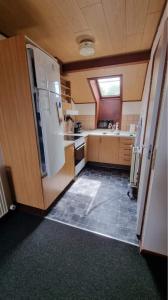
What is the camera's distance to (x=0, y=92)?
60.6 inches

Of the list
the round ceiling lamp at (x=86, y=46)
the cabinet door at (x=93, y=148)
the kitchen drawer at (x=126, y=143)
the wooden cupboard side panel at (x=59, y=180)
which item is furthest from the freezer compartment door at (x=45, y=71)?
the kitchen drawer at (x=126, y=143)

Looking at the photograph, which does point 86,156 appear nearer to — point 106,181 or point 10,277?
point 106,181

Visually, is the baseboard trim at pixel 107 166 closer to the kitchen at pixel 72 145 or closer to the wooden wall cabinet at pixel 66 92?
the kitchen at pixel 72 145

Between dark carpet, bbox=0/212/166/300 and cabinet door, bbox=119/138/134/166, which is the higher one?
cabinet door, bbox=119/138/134/166

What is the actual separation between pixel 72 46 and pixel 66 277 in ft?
8.83

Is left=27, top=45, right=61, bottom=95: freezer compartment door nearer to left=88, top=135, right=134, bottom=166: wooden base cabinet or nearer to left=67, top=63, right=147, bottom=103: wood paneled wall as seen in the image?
left=67, top=63, right=147, bottom=103: wood paneled wall

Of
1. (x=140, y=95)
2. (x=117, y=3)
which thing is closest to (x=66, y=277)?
(x=117, y=3)

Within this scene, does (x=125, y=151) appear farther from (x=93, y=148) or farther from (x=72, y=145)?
(x=72, y=145)

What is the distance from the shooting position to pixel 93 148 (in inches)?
138

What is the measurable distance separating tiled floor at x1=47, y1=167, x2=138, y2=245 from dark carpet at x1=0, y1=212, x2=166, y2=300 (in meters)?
0.14

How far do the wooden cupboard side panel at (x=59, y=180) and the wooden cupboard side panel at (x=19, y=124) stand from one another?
0.10 metres

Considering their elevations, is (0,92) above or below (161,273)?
above

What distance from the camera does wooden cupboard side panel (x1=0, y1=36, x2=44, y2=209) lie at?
1.37m

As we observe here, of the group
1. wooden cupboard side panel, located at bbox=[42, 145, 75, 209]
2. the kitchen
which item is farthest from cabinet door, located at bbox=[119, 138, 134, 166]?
wooden cupboard side panel, located at bbox=[42, 145, 75, 209]
